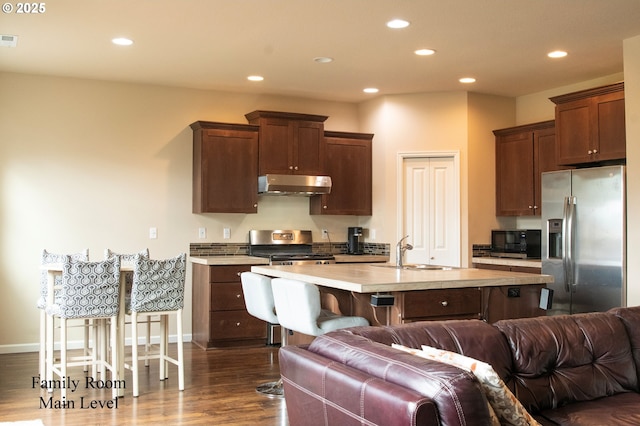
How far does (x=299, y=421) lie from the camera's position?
2.55m

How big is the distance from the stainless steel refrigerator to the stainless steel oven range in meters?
Result: 2.27

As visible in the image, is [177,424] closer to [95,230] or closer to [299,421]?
[299,421]

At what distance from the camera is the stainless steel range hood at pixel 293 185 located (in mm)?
6938

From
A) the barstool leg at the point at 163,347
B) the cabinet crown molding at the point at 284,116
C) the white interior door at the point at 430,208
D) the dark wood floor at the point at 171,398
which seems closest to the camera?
the dark wood floor at the point at 171,398

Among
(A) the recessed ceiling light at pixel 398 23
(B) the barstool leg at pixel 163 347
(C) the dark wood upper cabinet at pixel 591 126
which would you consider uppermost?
(A) the recessed ceiling light at pixel 398 23

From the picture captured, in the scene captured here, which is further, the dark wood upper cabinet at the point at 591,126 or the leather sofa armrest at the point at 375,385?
the dark wood upper cabinet at the point at 591,126

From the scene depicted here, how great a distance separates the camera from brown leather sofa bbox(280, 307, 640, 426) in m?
1.88

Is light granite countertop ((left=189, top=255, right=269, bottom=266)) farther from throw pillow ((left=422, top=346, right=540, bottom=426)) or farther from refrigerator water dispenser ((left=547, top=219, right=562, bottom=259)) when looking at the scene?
throw pillow ((left=422, top=346, right=540, bottom=426))

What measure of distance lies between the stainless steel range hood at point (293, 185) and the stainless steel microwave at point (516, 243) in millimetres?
1945

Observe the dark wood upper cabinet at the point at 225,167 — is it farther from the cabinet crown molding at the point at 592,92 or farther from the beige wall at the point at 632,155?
the beige wall at the point at 632,155

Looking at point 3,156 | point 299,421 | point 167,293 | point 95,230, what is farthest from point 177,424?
point 3,156

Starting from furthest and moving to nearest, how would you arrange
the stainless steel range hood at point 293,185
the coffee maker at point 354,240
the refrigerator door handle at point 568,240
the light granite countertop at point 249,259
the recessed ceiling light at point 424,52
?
the coffee maker at point 354,240, the stainless steel range hood at point 293,185, the light granite countertop at point 249,259, the refrigerator door handle at point 568,240, the recessed ceiling light at point 424,52

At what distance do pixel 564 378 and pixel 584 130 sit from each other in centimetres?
A: 363

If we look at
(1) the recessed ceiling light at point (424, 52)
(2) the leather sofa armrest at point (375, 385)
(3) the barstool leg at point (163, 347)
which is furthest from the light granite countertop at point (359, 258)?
(2) the leather sofa armrest at point (375, 385)
